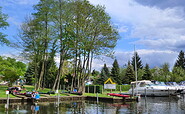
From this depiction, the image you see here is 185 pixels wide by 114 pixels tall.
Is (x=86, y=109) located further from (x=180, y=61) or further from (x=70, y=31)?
(x=180, y=61)

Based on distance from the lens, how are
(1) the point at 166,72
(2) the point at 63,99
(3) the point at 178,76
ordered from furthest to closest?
(1) the point at 166,72 < (3) the point at 178,76 < (2) the point at 63,99

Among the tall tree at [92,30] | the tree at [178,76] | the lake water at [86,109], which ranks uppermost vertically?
the tall tree at [92,30]

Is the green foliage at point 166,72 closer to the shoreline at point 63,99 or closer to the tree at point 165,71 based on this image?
the tree at point 165,71

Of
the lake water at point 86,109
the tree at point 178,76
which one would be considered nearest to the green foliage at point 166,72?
the tree at point 178,76

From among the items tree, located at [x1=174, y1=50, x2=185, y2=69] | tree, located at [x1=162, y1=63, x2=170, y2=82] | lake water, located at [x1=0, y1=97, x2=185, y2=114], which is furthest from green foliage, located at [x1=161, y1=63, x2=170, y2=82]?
lake water, located at [x1=0, y1=97, x2=185, y2=114]

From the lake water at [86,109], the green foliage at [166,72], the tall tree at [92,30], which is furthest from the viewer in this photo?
the green foliage at [166,72]

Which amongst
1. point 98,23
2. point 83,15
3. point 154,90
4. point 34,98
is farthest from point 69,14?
point 154,90

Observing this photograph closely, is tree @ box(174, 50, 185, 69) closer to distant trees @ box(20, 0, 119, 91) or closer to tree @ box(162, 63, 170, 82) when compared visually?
tree @ box(162, 63, 170, 82)

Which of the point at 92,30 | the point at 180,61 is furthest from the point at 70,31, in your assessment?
the point at 180,61

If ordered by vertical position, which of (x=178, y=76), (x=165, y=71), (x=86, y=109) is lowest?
(x=86, y=109)

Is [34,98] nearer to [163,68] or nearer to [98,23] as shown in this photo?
[98,23]

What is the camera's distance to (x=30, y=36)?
129 ft

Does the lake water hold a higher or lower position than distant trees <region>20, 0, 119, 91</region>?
lower

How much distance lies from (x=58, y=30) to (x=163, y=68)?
48252 millimetres
